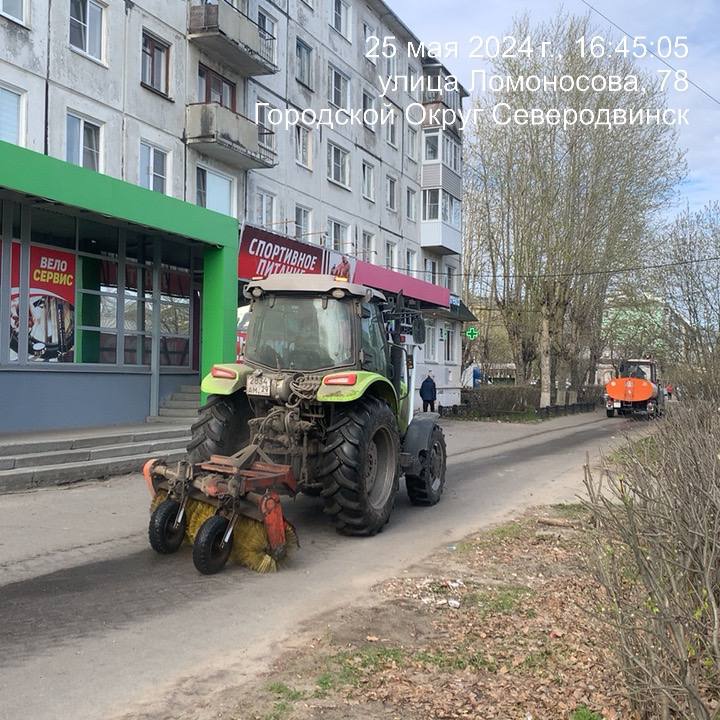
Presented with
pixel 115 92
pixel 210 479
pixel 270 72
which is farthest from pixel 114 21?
pixel 210 479

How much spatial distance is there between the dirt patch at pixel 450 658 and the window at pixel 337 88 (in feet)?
75.5

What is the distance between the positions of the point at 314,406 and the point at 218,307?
29.9 feet

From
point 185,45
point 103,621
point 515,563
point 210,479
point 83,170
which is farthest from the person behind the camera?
point 185,45

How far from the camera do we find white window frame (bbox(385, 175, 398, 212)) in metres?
30.5

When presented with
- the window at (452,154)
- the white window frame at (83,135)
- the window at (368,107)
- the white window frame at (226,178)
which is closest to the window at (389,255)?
the window at (368,107)

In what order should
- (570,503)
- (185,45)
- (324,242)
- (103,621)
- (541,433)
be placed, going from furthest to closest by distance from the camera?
(324,242), (541,433), (185,45), (570,503), (103,621)

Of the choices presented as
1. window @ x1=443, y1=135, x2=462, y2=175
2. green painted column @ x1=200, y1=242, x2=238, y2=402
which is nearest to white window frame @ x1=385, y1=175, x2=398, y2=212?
window @ x1=443, y1=135, x2=462, y2=175

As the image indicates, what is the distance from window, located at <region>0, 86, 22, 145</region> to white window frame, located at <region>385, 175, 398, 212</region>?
17.8 meters

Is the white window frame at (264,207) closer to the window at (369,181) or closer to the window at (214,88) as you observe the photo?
the window at (214,88)

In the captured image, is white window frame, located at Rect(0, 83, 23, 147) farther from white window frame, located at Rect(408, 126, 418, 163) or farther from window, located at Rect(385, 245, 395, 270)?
white window frame, located at Rect(408, 126, 418, 163)

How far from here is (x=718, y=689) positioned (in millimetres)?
2998

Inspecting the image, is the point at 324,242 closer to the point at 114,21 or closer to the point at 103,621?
the point at 114,21

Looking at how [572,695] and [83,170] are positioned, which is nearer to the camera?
[572,695]

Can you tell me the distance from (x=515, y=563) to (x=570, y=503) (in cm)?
345
